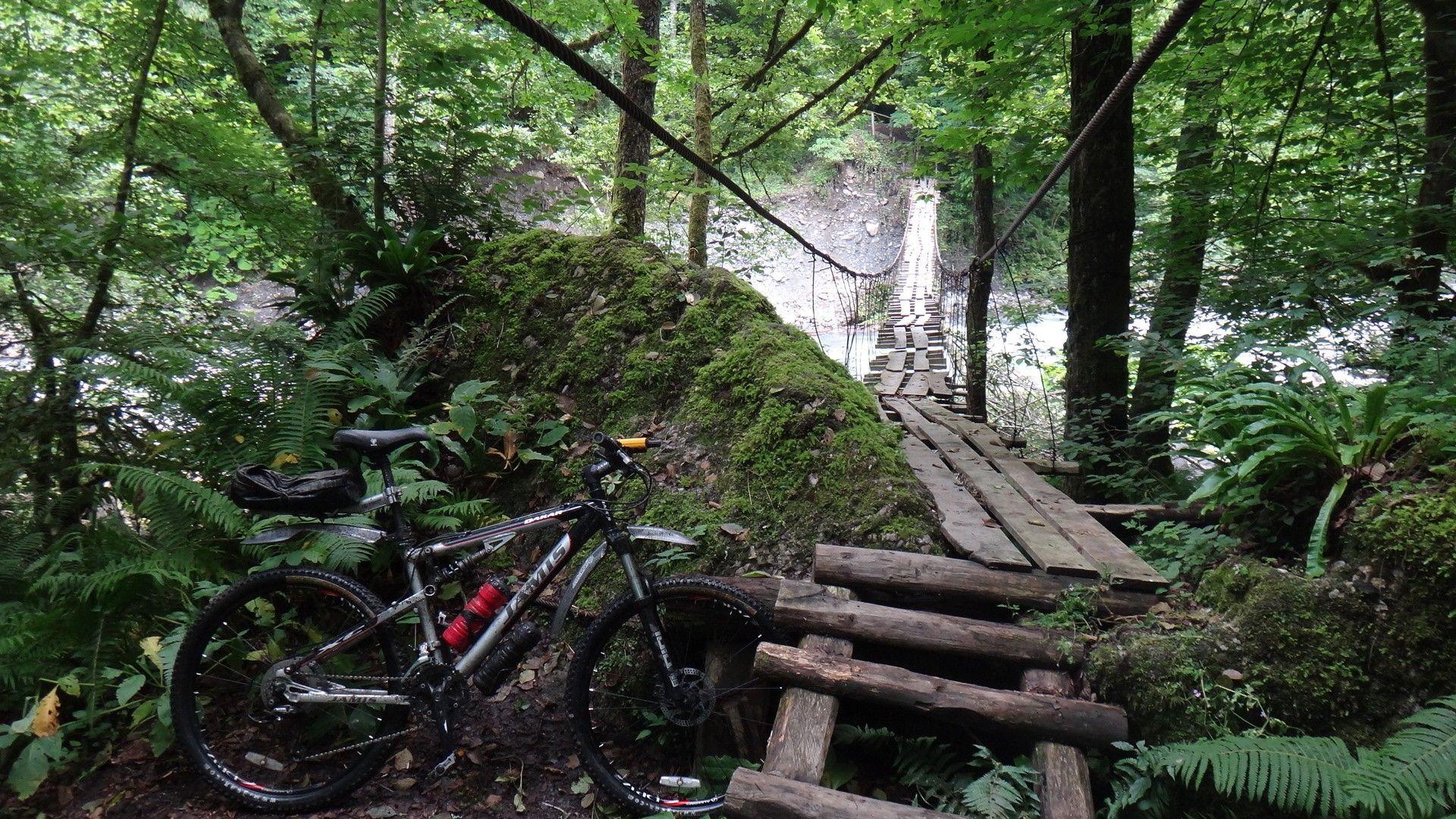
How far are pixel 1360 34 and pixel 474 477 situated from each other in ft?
14.6

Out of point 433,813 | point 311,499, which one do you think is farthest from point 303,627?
point 433,813

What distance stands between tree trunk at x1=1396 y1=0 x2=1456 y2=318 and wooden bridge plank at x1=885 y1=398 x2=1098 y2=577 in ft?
5.32

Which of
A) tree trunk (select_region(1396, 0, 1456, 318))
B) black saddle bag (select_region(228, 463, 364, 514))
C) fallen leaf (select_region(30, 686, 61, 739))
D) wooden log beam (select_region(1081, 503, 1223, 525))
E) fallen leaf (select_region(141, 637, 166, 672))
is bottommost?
fallen leaf (select_region(30, 686, 61, 739))

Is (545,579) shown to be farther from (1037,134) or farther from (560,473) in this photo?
(1037,134)

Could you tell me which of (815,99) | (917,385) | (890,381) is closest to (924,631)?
(917,385)

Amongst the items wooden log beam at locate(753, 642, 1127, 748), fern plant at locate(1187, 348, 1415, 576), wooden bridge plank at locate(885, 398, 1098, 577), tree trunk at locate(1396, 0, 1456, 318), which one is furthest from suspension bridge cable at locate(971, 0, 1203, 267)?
wooden log beam at locate(753, 642, 1127, 748)

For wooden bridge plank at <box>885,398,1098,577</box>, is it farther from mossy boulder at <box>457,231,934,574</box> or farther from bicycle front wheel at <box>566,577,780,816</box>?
A: bicycle front wheel at <box>566,577,780,816</box>

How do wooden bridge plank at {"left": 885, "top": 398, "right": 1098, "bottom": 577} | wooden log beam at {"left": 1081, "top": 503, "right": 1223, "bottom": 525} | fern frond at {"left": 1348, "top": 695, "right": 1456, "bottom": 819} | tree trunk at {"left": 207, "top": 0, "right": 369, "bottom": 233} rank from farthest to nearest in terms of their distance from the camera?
tree trunk at {"left": 207, "top": 0, "right": 369, "bottom": 233}
wooden log beam at {"left": 1081, "top": 503, "right": 1223, "bottom": 525}
wooden bridge plank at {"left": 885, "top": 398, "right": 1098, "bottom": 577}
fern frond at {"left": 1348, "top": 695, "right": 1456, "bottom": 819}

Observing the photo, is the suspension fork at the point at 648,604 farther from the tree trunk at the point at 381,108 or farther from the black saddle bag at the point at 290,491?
the tree trunk at the point at 381,108

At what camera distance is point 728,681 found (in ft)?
6.50

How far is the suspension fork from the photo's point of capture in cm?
188

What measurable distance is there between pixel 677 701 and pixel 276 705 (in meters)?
1.15

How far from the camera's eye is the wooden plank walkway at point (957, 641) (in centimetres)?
146

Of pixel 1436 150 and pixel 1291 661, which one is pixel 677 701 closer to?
pixel 1291 661
